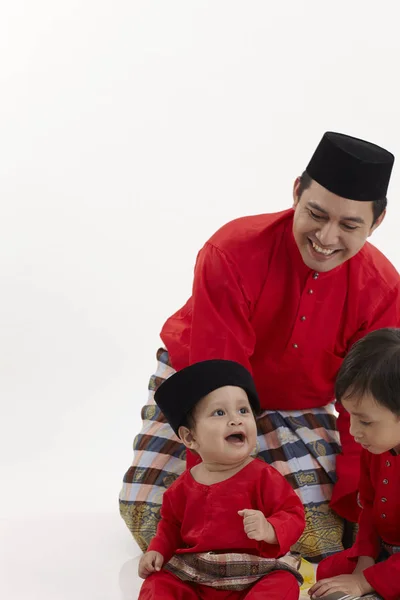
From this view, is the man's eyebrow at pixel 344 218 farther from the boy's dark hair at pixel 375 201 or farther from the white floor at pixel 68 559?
the white floor at pixel 68 559

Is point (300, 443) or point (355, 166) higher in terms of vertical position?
point (355, 166)

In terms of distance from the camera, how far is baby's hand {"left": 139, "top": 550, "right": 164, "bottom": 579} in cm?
338

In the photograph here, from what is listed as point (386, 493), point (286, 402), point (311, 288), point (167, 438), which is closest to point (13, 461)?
point (167, 438)

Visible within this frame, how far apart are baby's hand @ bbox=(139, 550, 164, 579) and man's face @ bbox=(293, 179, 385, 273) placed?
99 centimetres

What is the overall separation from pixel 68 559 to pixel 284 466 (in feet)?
2.48

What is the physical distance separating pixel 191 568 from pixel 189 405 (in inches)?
17.1

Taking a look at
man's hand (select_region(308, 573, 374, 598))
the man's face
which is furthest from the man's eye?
man's hand (select_region(308, 573, 374, 598))

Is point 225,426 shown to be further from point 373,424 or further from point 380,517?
point 380,517

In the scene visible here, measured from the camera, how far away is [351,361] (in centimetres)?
328

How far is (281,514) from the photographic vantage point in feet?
10.8

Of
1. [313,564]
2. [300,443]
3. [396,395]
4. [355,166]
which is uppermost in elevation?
[355,166]

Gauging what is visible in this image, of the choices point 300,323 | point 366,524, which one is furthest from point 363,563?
point 300,323

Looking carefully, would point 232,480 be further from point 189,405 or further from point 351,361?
point 351,361

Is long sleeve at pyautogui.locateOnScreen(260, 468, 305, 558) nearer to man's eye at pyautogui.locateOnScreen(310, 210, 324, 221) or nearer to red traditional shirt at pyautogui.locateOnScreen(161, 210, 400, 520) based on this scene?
red traditional shirt at pyautogui.locateOnScreen(161, 210, 400, 520)
